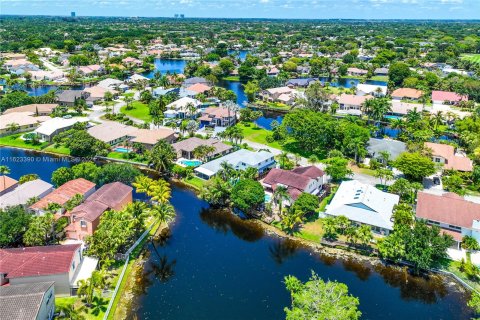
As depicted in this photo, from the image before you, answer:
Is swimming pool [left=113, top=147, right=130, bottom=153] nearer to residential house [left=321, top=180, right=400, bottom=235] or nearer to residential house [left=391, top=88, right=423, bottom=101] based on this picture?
residential house [left=321, top=180, right=400, bottom=235]

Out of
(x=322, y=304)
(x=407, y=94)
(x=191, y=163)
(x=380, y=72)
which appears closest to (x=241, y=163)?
(x=191, y=163)

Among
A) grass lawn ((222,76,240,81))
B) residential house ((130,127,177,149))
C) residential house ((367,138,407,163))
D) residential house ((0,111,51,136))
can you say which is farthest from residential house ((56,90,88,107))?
residential house ((367,138,407,163))

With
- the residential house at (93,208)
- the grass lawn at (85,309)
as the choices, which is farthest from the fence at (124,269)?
the residential house at (93,208)

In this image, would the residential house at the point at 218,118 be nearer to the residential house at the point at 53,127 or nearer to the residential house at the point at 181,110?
the residential house at the point at 181,110

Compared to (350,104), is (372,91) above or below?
above

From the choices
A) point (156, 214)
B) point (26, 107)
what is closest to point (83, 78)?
point (26, 107)

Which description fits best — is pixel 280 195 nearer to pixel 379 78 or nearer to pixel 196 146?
pixel 196 146
